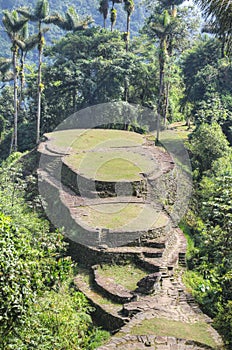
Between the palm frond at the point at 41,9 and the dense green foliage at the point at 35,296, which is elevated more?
the palm frond at the point at 41,9

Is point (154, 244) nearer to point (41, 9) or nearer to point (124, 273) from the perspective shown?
point (124, 273)

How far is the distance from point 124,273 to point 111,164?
5.18 metres

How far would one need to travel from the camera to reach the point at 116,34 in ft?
84.2

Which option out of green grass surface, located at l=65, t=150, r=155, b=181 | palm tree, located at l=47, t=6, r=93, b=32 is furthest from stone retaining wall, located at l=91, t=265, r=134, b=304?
palm tree, located at l=47, t=6, r=93, b=32

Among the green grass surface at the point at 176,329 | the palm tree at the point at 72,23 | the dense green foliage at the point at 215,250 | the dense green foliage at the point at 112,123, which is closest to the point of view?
the dense green foliage at the point at 112,123

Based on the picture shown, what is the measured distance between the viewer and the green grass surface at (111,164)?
13547mm

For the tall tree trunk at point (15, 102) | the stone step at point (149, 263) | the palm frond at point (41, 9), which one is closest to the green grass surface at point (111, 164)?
the stone step at point (149, 263)

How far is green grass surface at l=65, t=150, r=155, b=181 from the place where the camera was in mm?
13547

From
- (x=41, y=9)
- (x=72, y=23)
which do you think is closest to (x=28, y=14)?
(x=41, y=9)

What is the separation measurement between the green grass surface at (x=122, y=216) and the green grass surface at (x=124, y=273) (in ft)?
3.48

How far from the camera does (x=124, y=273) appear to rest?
10266 mm

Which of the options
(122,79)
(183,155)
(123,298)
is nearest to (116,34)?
(122,79)

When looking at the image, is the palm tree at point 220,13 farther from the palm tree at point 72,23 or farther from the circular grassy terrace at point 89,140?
the palm tree at point 72,23

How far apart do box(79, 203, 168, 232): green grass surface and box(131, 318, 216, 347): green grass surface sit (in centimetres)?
347
